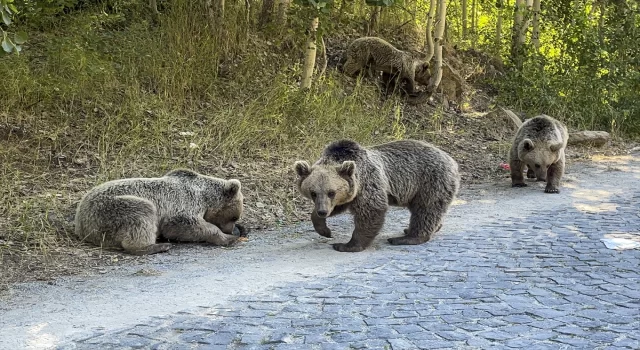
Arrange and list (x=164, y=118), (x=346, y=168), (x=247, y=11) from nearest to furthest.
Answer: (x=346, y=168), (x=164, y=118), (x=247, y=11)

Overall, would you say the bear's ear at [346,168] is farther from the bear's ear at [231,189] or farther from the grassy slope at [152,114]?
the grassy slope at [152,114]

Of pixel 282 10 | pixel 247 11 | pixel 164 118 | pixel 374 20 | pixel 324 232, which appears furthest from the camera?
pixel 374 20

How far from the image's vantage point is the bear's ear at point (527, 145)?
11234mm

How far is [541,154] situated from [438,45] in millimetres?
5073

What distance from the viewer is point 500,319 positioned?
5.73 m

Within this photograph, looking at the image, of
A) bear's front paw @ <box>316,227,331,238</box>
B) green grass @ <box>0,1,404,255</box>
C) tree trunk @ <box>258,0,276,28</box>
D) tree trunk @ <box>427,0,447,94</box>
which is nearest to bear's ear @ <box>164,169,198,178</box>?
green grass @ <box>0,1,404,255</box>

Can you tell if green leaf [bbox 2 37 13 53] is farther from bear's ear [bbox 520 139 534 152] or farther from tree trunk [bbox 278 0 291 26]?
tree trunk [bbox 278 0 291 26]

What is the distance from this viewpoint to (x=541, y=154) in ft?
36.9

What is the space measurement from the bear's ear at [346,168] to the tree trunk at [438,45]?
852 centimetres

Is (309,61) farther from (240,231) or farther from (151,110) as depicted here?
(240,231)

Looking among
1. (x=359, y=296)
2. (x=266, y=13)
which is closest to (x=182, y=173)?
(x=359, y=296)

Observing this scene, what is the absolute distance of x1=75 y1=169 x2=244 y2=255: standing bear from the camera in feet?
25.9

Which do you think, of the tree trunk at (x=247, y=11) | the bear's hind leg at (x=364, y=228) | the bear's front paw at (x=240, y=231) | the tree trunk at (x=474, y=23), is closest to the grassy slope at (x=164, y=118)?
the tree trunk at (x=247, y=11)

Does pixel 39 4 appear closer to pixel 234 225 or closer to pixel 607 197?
pixel 234 225
